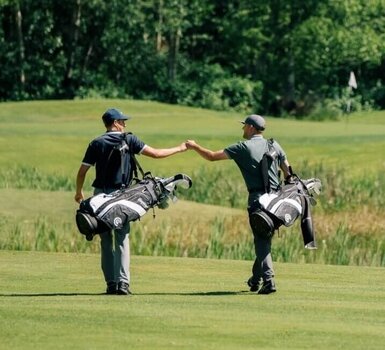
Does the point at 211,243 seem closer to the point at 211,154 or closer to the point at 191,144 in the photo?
the point at 191,144

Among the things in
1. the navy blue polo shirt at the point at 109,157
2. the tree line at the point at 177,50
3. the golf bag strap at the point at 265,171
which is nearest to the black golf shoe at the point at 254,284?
the golf bag strap at the point at 265,171

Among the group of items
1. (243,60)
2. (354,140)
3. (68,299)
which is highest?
(243,60)

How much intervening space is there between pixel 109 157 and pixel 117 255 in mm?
859

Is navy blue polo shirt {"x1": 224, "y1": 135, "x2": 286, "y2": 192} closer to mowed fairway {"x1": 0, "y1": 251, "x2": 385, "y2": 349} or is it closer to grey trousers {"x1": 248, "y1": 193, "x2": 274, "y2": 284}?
grey trousers {"x1": 248, "y1": 193, "x2": 274, "y2": 284}

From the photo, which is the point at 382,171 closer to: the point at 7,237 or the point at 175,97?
the point at 7,237

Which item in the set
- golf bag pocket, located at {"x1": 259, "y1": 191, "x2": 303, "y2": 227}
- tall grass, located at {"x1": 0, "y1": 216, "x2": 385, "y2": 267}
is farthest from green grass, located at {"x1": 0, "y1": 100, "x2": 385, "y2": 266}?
golf bag pocket, located at {"x1": 259, "y1": 191, "x2": 303, "y2": 227}

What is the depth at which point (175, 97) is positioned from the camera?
6262cm

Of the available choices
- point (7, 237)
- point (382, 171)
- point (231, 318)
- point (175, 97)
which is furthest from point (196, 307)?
point (175, 97)

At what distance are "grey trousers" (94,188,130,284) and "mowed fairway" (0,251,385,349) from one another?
0.68 feet

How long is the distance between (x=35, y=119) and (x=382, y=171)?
19569 mm

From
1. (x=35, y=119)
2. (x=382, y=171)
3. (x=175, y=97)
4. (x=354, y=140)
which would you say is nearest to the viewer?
(x=382, y=171)

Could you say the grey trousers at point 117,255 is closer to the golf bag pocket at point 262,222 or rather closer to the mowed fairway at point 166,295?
the mowed fairway at point 166,295

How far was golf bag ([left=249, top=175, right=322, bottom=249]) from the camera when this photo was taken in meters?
13.2

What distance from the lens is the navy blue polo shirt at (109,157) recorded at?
13.4 m
